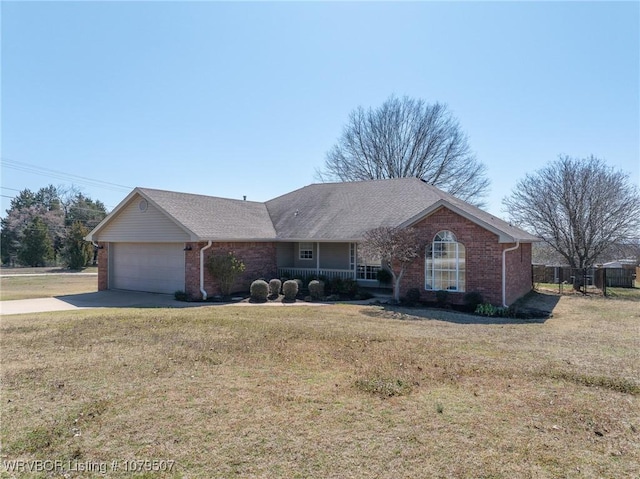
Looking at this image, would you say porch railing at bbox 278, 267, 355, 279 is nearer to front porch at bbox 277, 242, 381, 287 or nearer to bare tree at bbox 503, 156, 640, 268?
front porch at bbox 277, 242, 381, 287

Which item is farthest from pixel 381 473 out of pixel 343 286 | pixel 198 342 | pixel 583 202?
pixel 583 202

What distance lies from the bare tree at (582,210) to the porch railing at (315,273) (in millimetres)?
13803

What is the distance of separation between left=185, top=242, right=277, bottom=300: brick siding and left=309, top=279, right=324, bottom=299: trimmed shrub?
3035 millimetres

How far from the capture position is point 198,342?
9.05 meters

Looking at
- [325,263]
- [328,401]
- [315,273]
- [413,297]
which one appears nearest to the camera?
[328,401]

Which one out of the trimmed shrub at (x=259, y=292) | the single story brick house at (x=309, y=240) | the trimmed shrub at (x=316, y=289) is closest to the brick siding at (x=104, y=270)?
the single story brick house at (x=309, y=240)

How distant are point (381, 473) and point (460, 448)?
998mm

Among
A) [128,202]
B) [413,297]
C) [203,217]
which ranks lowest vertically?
[413,297]

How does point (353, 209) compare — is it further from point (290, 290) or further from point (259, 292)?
point (259, 292)

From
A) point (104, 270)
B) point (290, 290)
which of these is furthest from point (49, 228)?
point (290, 290)

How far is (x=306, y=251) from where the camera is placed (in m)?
21.3

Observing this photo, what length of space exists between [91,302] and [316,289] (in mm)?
8960

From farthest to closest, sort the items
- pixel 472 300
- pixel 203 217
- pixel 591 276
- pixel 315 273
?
1. pixel 591 276
2. pixel 315 273
3. pixel 203 217
4. pixel 472 300

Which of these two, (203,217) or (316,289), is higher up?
(203,217)
